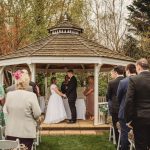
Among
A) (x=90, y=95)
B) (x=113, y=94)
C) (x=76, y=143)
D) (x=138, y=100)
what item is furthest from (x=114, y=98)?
(x=90, y=95)

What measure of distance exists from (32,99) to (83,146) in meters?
5.58

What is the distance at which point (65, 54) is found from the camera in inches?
691

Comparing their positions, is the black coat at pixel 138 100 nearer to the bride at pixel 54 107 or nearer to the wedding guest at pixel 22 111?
the wedding guest at pixel 22 111

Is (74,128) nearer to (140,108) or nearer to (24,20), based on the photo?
(140,108)

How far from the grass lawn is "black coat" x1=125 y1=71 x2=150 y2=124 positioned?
4694 mm

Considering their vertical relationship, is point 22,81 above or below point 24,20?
below

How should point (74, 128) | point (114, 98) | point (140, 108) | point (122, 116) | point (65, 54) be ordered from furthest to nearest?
1. point (65, 54)
2. point (74, 128)
3. point (114, 98)
4. point (122, 116)
5. point (140, 108)

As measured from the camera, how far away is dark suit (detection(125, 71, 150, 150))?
7.76 m

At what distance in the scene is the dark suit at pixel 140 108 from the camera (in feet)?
25.5

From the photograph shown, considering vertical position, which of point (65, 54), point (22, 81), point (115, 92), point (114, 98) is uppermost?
point (65, 54)

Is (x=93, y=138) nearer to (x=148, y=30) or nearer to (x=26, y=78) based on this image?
(x=26, y=78)

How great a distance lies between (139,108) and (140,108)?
0.02 meters

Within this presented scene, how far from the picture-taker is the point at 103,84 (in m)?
31.6

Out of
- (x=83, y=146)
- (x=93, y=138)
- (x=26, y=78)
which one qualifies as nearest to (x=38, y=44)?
(x=93, y=138)
